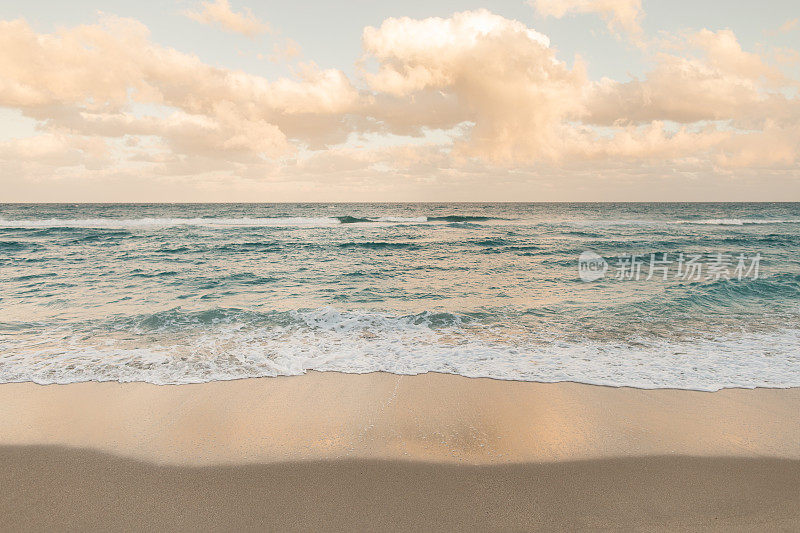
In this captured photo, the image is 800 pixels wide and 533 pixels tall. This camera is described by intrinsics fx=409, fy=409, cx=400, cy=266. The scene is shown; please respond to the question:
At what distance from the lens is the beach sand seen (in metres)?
2.97

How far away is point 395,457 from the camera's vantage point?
3.63 metres

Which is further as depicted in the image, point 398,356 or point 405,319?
point 405,319

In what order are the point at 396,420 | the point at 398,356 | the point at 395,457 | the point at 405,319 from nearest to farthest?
the point at 395,457, the point at 396,420, the point at 398,356, the point at 405,319

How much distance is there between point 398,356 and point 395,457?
2548 millimetres

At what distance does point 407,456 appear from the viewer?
364 centimetres

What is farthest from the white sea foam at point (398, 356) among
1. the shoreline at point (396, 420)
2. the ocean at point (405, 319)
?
the shoreline at point (396, 420)

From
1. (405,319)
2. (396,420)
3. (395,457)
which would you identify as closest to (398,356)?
(396,420)

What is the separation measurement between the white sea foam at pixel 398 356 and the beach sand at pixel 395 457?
37cm

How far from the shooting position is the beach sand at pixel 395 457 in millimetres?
2969

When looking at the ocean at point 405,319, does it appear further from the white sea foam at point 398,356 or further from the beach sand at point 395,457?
the beach sand at point 395,457

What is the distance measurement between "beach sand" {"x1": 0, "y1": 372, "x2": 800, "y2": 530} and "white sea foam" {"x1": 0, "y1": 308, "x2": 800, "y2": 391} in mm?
372

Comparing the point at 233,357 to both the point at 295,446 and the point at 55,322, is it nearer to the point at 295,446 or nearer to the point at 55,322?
the point at 295,446

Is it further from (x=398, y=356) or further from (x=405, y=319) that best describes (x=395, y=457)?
(x=405, y=319)

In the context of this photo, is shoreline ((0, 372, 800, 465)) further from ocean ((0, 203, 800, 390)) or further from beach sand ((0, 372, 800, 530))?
ocean ((0, 203, 800, 390))
